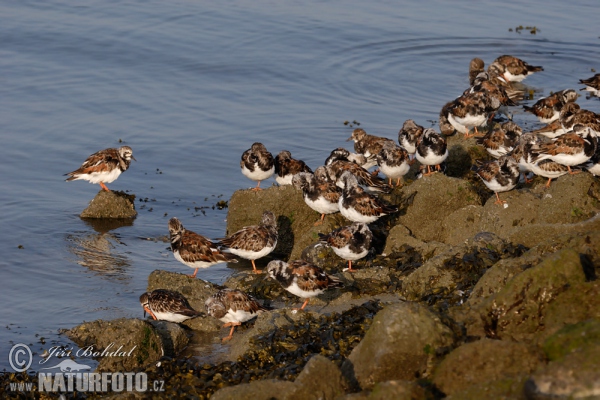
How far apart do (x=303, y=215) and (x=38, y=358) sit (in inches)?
210

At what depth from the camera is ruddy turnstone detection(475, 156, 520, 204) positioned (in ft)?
42.6

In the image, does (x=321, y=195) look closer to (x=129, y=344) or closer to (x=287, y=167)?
(x=287, y=167)

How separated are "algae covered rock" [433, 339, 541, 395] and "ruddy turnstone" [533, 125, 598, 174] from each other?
6.86 meters

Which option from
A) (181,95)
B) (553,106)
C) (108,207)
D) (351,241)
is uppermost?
(553,106)

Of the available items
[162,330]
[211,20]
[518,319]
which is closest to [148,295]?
[162,330]

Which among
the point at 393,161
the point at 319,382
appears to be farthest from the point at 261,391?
the point at 393,161

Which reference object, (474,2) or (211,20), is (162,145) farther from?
(474,2)

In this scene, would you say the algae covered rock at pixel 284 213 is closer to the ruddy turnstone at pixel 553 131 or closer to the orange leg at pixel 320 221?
the orange leg at pixel 320 221

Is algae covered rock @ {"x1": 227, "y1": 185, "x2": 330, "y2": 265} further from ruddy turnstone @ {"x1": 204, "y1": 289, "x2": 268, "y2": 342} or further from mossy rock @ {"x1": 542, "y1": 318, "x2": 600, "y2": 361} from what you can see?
mossy rock @ {"x1": 542, "y1": 318, "x2": 600, "y2": 361}

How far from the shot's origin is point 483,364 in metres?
6.96

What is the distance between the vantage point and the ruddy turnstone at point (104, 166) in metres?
16.5

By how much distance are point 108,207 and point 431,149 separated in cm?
637

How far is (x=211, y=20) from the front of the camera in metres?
29.9

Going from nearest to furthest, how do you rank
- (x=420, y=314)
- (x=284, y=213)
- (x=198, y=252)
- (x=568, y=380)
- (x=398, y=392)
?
(x=568, y=380) < (x=398, y=392) < (x=420, y=314) < (x=198, y=252) < (x=284, y=213)
